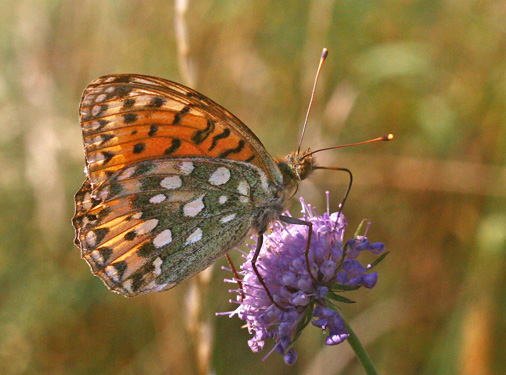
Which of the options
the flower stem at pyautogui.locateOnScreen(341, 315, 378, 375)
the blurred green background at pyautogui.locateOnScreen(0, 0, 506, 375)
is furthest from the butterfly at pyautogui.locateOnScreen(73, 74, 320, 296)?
the blurred green background at pyautogui.locateOnScreen(0, 0, 506, 375)

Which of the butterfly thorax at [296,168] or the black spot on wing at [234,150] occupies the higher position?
the black spot on wing at [234,150]

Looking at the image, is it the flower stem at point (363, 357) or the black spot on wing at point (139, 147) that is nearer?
the flower stem at point (363, 357)

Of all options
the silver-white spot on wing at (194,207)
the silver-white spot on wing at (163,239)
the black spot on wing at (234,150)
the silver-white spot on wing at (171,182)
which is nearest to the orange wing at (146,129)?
the black spot on wing at (234,150)

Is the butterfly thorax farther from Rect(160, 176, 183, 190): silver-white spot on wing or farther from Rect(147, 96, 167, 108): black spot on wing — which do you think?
Rect(147, 96, 167, 108): black spot on wing

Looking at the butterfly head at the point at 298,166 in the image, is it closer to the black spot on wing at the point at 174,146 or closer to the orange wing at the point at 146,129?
the orange wing at the point at 146,129

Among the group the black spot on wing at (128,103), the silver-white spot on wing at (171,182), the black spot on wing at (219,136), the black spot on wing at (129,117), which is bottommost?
the silver-white spot on wing at (171,182)

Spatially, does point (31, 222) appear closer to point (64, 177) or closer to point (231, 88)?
point (64, 177)

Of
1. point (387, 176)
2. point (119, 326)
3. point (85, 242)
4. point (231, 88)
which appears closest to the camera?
point (85, 242)

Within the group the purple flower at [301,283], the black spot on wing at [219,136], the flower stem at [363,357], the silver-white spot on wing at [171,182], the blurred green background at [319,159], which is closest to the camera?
the flower stem at [363,357]

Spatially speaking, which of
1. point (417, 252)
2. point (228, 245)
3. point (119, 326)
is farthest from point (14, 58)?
point (417, 252)
